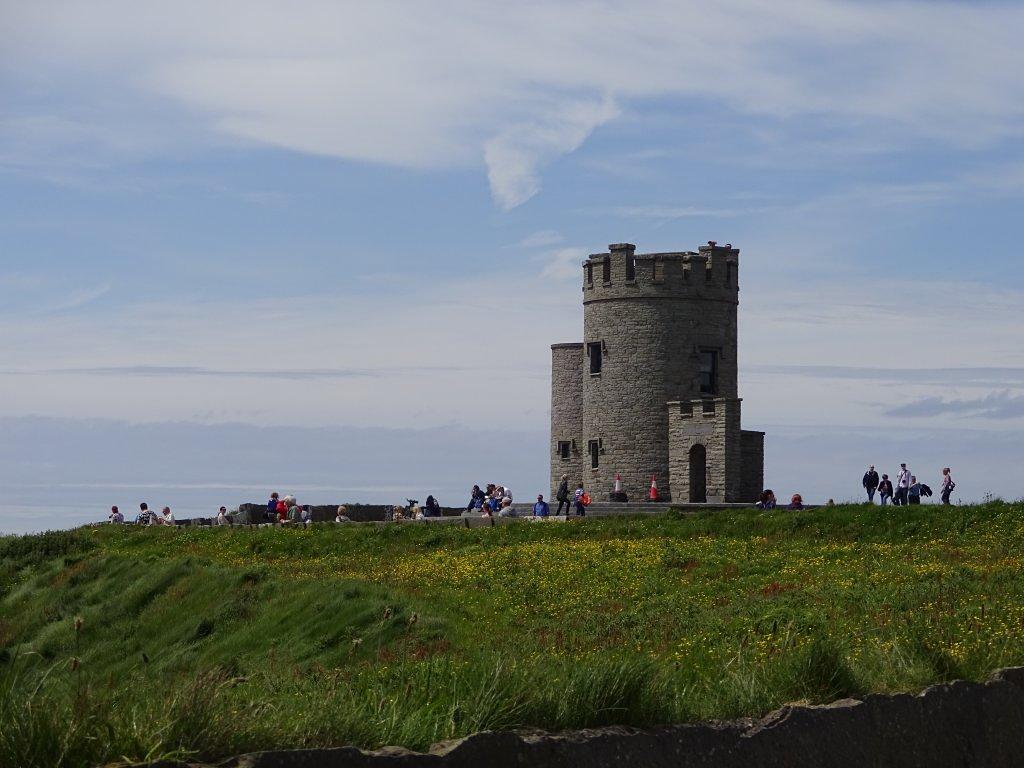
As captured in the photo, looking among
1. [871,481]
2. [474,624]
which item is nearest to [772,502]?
[871,481]

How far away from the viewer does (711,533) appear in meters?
39.7

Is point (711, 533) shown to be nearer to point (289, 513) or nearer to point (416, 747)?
point (289, 513)

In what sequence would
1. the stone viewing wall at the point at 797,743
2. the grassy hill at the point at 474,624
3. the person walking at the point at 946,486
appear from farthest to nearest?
the person walking at the point at 946,486
the grassy hill at the point at 474,624
the stone viewing wall at the point at 797,743

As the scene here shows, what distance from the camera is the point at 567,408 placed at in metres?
66.9

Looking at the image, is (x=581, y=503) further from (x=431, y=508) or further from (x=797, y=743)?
(x=797, y=743)

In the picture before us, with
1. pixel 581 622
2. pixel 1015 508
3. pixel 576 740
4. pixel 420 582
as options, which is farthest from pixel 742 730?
pixel 1015 508

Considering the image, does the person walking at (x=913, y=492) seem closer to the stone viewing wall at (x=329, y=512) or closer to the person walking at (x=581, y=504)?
the person walking at (x=581, y=504)

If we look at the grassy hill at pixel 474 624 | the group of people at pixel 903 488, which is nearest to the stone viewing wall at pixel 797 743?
the grassy hill at pixel 474 624

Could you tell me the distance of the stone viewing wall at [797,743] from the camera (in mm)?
5207

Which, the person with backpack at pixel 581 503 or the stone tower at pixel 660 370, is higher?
the stone tower at pixel 660 370

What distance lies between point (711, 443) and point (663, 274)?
7.76 meters

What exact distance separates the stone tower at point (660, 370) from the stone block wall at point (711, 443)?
0.19ft

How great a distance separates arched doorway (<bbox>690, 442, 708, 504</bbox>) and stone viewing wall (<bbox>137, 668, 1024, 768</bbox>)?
52251 mm

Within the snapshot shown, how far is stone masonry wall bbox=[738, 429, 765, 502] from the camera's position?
60.6 metres
